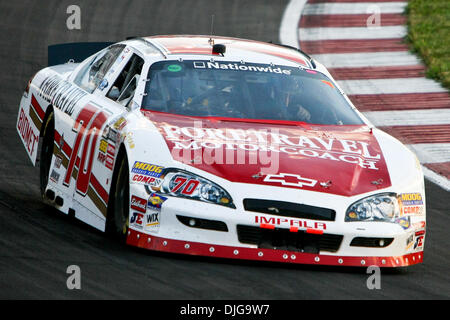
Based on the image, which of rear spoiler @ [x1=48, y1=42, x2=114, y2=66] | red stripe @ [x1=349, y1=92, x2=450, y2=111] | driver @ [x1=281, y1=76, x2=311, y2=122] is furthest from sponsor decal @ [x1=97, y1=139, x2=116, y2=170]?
red stripe @ [x1=349, y1=92, x2=450, y2=111]

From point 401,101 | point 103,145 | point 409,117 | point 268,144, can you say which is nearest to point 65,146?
point 103,145

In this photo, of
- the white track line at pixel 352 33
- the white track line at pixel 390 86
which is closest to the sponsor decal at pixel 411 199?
the white track line at pixel 390 86

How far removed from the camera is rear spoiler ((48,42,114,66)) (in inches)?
382

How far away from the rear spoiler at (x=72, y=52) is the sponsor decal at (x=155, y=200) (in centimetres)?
354

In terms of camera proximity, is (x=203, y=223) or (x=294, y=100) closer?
(x=203, y=223)

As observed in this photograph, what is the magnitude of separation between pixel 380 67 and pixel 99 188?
7571 millimetres

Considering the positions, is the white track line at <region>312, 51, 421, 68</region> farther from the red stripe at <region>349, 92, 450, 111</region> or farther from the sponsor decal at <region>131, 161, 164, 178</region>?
the sponsor decal at <region>131, 161, 164, 178</region>

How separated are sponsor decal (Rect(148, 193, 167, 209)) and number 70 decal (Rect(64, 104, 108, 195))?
1216mm

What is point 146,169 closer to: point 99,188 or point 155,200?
point 155,200

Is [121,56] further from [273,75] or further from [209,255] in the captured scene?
[209,255]

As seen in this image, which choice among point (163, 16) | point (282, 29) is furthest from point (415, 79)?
point (163, 16)

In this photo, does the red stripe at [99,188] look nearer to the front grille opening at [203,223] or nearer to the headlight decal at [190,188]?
the headlight decal at [190,188]

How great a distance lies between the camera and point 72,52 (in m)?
9.74

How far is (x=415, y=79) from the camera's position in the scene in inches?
539
